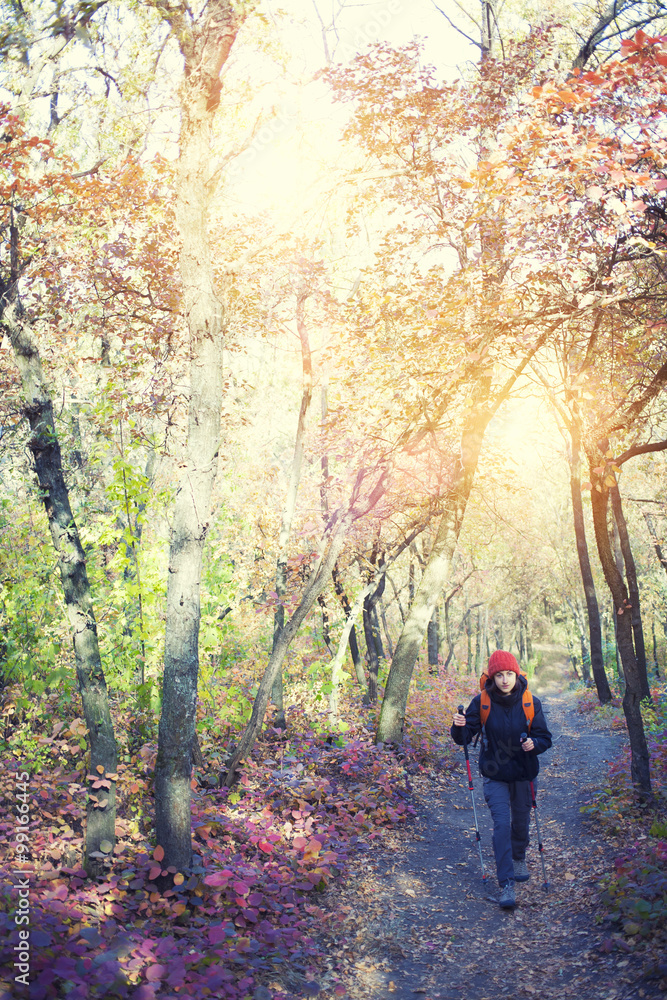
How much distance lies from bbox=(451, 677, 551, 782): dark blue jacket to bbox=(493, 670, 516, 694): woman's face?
62mm

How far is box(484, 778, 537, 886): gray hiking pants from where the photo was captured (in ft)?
18.8

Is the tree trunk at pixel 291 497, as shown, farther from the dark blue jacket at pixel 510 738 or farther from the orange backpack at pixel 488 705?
the dark blue jacket at pixel 510 738

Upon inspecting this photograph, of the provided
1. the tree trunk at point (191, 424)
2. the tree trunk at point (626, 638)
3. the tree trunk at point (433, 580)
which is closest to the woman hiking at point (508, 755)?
the tree trunk at point (626, 638)

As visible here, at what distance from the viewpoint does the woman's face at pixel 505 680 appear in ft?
19.4

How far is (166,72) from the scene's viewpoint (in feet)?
23.0

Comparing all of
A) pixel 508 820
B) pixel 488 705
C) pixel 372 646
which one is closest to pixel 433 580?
pixel 488 705

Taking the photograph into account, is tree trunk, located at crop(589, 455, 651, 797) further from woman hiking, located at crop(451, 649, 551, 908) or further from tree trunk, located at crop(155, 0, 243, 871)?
tree trunk, located at crop(155, 0, 243, 871)

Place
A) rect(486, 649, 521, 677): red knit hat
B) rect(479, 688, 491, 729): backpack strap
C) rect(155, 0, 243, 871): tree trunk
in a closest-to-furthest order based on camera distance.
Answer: rect(155, 0, 243, 871): tree trunk → rect(486, 649, 521, 677): red knit hat → rect(479, 688, 491, 729): backpack strap

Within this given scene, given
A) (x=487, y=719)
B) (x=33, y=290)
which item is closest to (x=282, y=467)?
(x=33, y=290)

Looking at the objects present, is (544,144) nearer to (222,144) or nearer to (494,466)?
(222,144)

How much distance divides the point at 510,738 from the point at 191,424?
3.96 m

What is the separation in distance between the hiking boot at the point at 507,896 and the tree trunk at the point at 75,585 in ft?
11.0

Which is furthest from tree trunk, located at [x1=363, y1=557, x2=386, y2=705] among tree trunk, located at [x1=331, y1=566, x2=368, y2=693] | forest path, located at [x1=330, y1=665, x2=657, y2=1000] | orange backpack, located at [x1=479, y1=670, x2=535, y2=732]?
orange backpack, located at [x1=479, y1=670, x2=535, y2=732]

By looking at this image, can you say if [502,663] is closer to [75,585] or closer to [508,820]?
[508,820]
